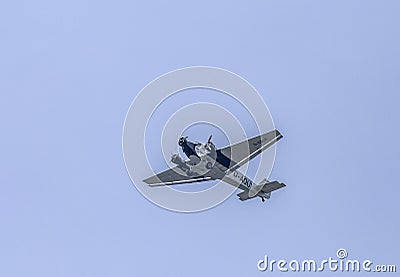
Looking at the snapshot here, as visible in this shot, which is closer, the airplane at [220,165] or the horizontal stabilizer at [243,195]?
the airplane at [220,165]

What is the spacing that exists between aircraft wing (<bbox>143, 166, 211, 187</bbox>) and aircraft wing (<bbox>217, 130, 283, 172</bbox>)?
789 millimetres

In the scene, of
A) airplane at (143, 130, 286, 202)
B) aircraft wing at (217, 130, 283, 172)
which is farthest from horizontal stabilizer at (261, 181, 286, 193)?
aircraft wing at (217, 130, 283, 172)

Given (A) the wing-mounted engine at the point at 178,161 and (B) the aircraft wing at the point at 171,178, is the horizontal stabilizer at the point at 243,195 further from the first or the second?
(A) the wing-mounted engine at the point at 178,161

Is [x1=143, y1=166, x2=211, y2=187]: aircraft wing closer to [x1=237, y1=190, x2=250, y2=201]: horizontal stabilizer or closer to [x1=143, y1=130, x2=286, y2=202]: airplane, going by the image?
[x1=143, y1=130, x2=286, y2=202]: airplane

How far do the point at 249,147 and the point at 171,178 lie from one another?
6.95ft

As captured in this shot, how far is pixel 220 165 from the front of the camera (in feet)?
55.2

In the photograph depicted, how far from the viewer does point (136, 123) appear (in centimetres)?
1691

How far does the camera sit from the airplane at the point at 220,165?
16422 mm

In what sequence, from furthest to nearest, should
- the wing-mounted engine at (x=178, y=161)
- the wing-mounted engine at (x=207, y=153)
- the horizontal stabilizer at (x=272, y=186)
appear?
the horizontal stabilizer at (x=272, y=186) < the wing-mounted engine at (x=207, y=153) < the wing-mounted engine at (x=178, y=161)

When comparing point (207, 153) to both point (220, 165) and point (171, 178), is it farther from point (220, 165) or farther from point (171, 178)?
point (171, 178)

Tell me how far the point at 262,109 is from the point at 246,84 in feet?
2.42

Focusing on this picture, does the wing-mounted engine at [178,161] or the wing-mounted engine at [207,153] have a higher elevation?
the wing-mounted engine at [207,153]

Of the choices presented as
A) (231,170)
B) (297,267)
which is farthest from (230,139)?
(297,267)

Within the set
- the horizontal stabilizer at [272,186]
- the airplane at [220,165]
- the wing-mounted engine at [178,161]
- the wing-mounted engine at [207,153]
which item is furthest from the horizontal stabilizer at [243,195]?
the wing-mounted engine at [178,161]
